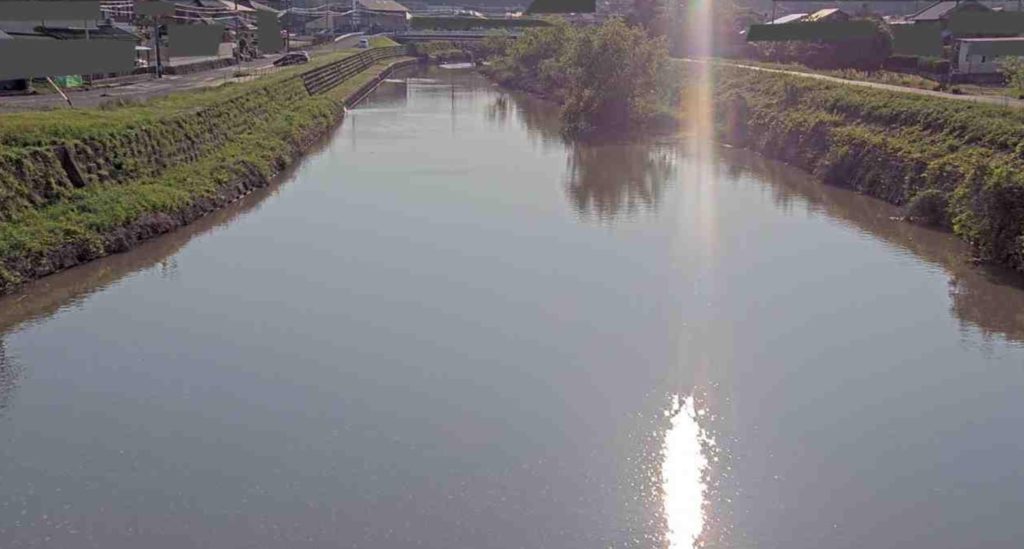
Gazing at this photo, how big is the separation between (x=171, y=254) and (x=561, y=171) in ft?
29.6

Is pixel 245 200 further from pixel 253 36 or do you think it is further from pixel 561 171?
pixel 253 36

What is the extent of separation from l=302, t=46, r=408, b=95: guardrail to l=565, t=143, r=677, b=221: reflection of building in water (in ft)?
35.1

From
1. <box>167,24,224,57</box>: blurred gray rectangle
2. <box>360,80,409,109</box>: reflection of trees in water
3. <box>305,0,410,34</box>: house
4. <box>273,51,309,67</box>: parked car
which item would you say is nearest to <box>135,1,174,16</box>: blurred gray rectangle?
<box>167,24,224,57</box>: blurred gray rectangle

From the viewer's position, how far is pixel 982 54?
83.0 ft

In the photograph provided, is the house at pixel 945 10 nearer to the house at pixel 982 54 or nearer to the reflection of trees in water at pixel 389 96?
the house at pixel 982 54

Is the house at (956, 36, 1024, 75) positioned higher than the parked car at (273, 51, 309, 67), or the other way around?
the parked car at (273, 51, 309, 67)

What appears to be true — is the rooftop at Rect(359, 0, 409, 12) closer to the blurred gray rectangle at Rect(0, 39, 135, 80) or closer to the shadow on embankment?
the blurred gray rectangle at Rect(0, 39, 135, 80)

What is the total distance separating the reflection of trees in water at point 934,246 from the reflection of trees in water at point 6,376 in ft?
30.3

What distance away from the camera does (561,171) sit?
749 inches

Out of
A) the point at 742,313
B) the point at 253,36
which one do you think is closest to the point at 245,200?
the point at 742,313

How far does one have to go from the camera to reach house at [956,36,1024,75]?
25.2 m

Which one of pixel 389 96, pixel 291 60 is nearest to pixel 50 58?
pixel 291 60

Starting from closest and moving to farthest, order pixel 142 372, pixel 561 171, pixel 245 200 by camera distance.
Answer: pixel 142 372 → pixel 245 200 → pixel 561 171

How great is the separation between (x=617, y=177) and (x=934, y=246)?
22.6 feet
